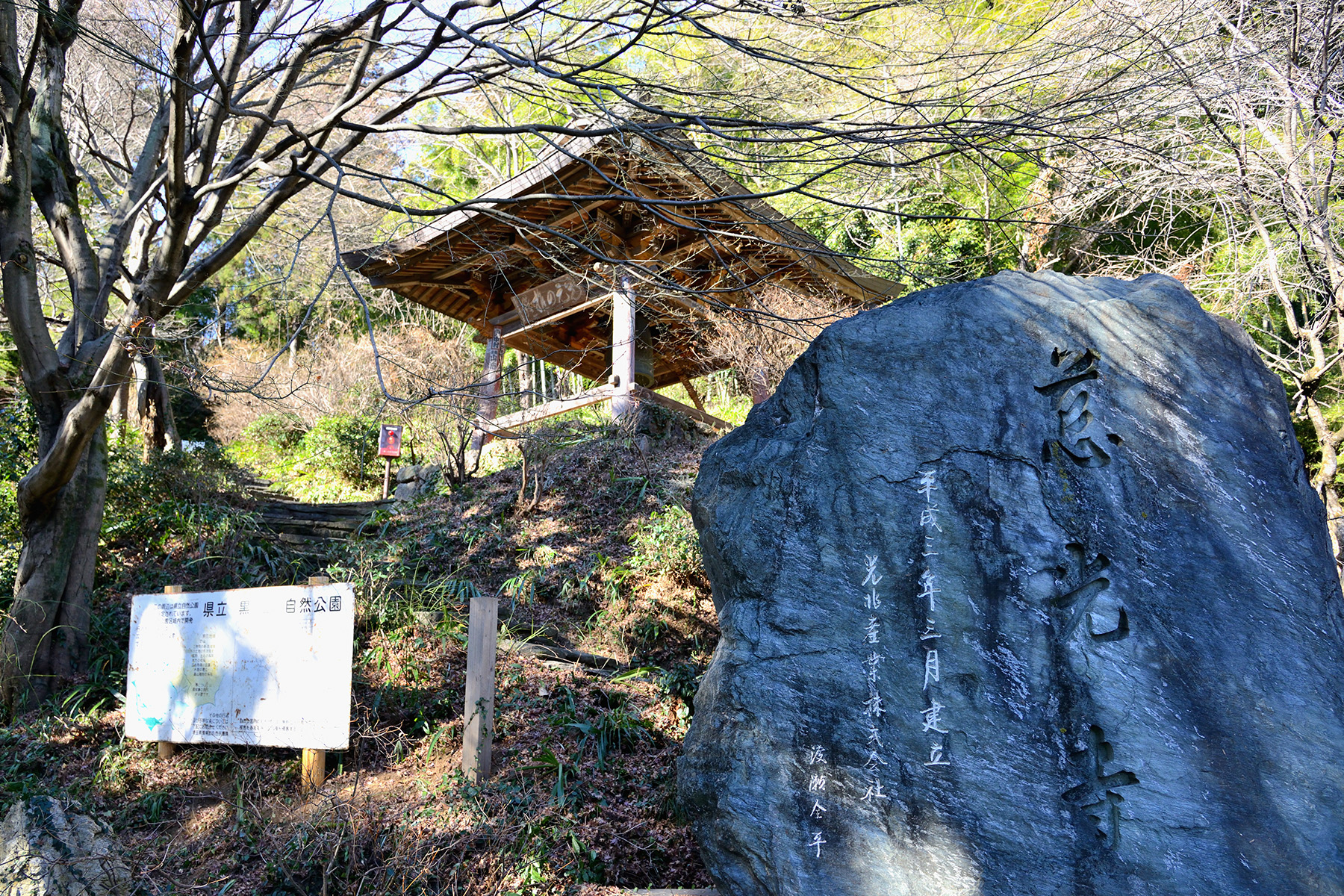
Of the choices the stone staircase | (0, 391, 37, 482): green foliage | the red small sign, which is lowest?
the stone staircase

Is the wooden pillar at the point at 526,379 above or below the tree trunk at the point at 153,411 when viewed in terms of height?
above

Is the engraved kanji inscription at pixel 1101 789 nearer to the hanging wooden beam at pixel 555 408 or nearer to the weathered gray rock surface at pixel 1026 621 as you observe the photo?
the weathered gray rock surface at pixel 1026 621

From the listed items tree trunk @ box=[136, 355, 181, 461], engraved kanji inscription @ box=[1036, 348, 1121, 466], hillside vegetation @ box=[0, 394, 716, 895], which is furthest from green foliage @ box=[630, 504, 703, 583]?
tree trunk @ box=[136, 355, 181, 461]

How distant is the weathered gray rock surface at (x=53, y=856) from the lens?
3123 mm

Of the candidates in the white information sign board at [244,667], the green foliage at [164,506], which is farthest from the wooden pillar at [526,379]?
the white information sign board at [244,667]

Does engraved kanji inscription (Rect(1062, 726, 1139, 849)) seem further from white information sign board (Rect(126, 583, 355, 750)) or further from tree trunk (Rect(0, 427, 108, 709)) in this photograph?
tree trunk (Rect(0, 427, 108, 709))

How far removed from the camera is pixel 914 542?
125 inches

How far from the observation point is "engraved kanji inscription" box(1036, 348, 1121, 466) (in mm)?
3148

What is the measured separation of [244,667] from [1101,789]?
4.07 meters

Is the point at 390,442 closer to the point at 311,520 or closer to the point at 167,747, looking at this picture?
the point at 311,520

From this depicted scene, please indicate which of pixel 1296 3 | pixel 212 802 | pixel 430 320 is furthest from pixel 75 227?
pixel 430 320

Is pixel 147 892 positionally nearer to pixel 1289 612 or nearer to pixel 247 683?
pixel 247 683

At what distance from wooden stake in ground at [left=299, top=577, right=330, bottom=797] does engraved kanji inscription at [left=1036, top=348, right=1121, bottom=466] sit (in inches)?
140

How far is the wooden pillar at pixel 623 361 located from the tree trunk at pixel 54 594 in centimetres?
503
